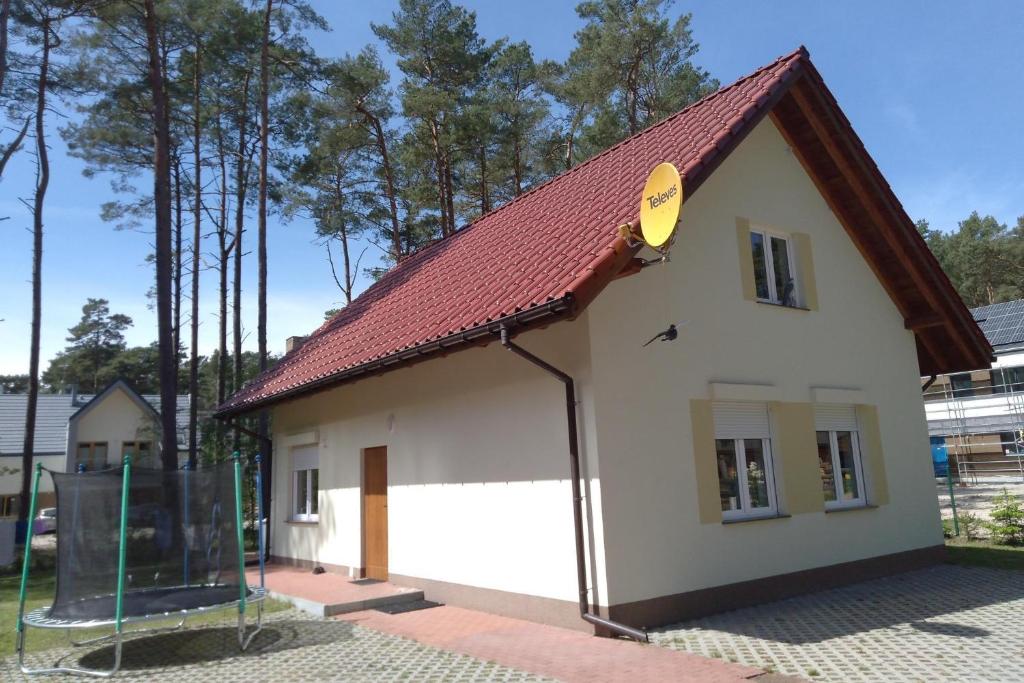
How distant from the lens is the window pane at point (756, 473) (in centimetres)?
879

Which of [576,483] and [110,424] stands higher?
[110,424]

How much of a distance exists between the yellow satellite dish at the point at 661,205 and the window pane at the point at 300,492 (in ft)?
30.1

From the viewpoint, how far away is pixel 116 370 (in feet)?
194

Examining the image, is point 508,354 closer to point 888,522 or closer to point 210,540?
point 210,540

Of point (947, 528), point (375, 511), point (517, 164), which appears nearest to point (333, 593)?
point (375, 511)

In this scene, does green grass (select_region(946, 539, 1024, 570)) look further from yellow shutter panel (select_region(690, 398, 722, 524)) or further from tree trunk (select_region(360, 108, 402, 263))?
tree trunk (select_region(360, 108, 402, 263))

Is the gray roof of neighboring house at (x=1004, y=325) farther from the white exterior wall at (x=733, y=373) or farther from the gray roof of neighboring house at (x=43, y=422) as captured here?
the gray roof of neighboring house at (x=43, y=422)

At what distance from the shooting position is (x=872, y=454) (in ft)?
33.9

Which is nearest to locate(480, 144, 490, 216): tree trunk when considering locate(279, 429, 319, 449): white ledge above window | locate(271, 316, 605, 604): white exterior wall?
locate(279, 429, 319, 449): white ledge above window

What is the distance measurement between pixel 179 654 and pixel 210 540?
121cm

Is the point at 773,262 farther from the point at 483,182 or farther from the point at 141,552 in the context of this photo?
the point at 483,182

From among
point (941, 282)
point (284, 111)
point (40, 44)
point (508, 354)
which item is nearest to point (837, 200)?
point (941, 282)

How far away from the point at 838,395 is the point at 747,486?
2.37m

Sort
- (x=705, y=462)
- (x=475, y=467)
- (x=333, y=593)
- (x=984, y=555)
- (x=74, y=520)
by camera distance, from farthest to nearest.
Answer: (x=984, y=555) < (x=333, y=593) < (x=475, y=467) < (x=705, y=462) < (x=74, y=520)
